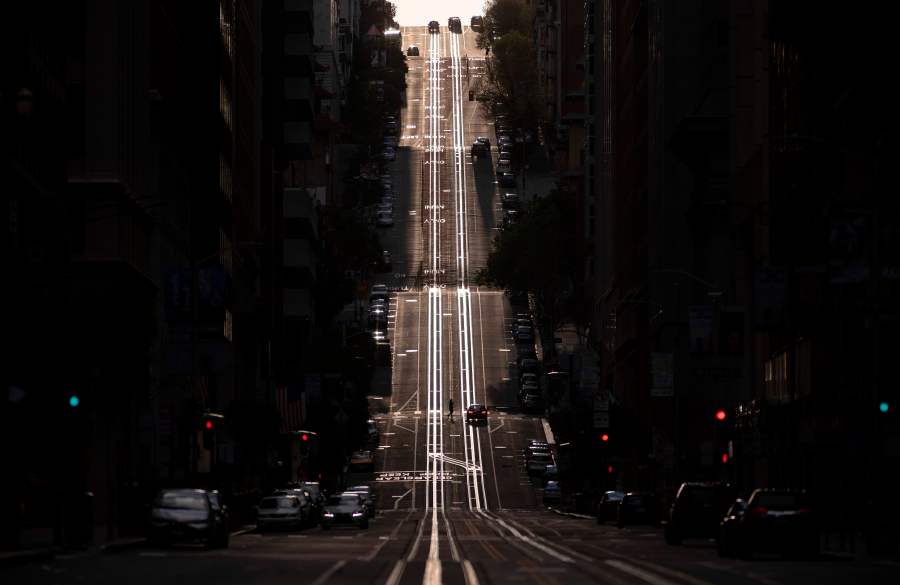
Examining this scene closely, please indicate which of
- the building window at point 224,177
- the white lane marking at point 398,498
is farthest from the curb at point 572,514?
the building window at point 224,177

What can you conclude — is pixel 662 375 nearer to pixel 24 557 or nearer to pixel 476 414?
pixel 24 557

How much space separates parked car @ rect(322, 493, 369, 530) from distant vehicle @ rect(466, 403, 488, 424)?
69375 mm

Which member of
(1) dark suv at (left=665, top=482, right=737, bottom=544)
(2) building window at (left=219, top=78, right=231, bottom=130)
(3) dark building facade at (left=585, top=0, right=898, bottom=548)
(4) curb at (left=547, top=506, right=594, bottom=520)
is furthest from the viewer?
(4) curb at (left=547, top=506, right=594, bottom=520)

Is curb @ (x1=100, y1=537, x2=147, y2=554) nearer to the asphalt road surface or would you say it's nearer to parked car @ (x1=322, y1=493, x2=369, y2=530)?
the asphalt road surface

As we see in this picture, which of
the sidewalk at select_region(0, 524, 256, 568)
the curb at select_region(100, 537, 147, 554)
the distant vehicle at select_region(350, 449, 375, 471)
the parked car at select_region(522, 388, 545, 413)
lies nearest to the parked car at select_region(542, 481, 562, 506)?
the distant vehicle at select_region(350, 449, 375, 471)

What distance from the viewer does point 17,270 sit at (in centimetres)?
5769

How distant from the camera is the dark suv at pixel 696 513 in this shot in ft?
186

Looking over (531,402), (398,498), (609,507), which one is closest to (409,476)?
(398,498)

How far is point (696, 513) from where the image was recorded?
57.2m

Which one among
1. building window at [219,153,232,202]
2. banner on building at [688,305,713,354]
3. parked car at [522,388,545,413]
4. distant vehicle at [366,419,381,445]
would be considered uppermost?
building window at [219,153,232,202]

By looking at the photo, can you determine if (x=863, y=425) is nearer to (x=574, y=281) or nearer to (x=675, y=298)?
(x=675, y=298)

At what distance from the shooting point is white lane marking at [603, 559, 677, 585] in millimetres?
34906

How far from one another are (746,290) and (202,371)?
77.0 feet

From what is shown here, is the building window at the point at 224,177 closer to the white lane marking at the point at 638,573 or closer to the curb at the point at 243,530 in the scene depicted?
the curb at the point at 243,530
